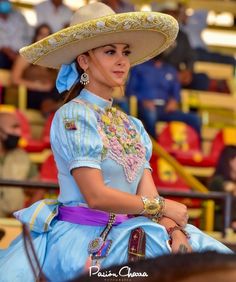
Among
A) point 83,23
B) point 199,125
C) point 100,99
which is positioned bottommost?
point 199,125

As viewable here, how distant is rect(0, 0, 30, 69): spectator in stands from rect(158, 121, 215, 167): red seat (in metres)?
1.50

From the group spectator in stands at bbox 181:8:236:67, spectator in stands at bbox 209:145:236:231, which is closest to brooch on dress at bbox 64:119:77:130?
spectator in stands at bbox 209:145:236:231

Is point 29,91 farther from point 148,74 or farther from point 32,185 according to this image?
point 32,185

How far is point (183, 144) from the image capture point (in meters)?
7.80

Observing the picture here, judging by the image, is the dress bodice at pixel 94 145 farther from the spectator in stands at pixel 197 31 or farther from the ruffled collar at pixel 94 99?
the spectator in stands at pixel 197 31

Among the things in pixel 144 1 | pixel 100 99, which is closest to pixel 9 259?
pixel 100 99

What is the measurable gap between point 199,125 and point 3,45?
1.89m

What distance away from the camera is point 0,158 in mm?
6410

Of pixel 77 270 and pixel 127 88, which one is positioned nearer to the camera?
pixel 77 270

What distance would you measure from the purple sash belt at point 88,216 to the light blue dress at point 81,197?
0.02m

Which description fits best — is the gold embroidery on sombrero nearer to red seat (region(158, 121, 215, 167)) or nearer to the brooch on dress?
the brooch on dress

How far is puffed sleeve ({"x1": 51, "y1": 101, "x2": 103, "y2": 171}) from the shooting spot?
8.82ft

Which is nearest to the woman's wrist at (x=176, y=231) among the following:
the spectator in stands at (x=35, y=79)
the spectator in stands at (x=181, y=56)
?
the spectator in stands at (x=35, y=79)

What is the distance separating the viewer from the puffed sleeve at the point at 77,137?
2689 mm
